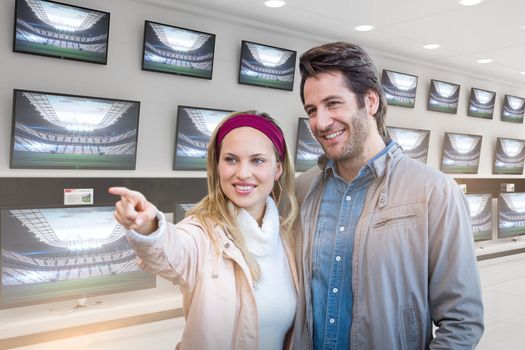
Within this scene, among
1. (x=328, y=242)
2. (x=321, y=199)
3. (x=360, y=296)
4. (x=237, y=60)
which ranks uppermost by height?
(x=237, y=60)

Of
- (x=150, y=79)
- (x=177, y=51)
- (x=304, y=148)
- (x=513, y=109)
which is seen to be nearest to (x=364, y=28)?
(x=304, y=148)

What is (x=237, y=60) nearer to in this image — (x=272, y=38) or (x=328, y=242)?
(x=272, y=38)

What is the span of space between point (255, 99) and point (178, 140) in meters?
0.89

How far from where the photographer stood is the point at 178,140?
12.6 feet

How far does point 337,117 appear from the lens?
1.48 metres

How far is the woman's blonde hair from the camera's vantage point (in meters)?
1.47

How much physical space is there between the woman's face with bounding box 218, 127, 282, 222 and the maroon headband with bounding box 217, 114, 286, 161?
0.01 metres

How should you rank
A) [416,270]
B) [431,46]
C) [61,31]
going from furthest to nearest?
[431,46] → [61,31] → [416,270]

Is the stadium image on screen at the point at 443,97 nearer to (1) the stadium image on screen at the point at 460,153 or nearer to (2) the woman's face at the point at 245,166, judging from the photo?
(1) the stadium image on screen at the point at 460,153

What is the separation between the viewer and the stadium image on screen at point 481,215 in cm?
600

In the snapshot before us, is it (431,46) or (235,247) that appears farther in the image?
(431,46)

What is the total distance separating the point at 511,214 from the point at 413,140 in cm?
216

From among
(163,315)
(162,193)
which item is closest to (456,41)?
(162,193)

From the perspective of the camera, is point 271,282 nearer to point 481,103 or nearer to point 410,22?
point 410,22
